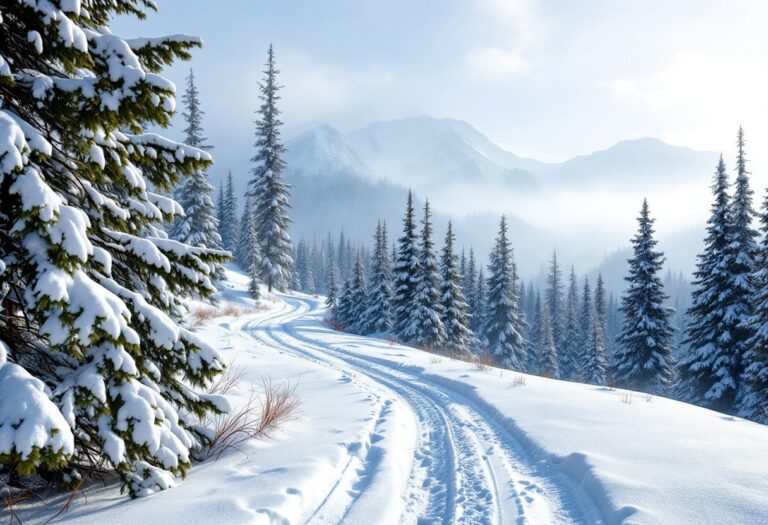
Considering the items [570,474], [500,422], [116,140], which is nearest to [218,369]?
[116,140]

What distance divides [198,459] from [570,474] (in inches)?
176

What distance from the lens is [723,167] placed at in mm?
22891

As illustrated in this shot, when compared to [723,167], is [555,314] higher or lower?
lower

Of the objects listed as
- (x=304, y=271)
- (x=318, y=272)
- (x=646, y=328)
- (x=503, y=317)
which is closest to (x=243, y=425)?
(x=646, y=328)

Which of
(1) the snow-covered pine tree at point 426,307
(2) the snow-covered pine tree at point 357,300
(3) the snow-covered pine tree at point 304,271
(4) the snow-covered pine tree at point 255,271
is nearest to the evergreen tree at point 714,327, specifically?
(1) the snow-covered pine tree at point 426,307

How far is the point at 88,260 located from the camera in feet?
11.5

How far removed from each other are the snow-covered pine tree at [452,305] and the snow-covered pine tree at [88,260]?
27703 mm

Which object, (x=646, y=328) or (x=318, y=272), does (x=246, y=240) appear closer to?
(x=646, y=328)

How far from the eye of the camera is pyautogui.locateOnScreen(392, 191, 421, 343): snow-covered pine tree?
3077 centimetres

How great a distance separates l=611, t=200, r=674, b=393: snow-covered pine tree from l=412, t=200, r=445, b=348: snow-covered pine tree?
13124 millimetres

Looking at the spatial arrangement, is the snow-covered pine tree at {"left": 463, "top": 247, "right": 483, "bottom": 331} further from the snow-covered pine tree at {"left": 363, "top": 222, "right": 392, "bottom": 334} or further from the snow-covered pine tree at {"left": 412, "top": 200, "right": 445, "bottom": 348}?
the snow-covered pine tree at {"left": 412, "top": 200, "right": 445, "bottom": 348}

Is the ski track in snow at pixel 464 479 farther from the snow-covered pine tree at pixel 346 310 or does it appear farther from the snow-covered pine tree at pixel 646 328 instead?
the snow-covered pine tree at pixel 346 310

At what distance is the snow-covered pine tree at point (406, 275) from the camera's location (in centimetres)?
3077

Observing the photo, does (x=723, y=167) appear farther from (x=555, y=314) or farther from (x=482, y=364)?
(x=555, y=314)
